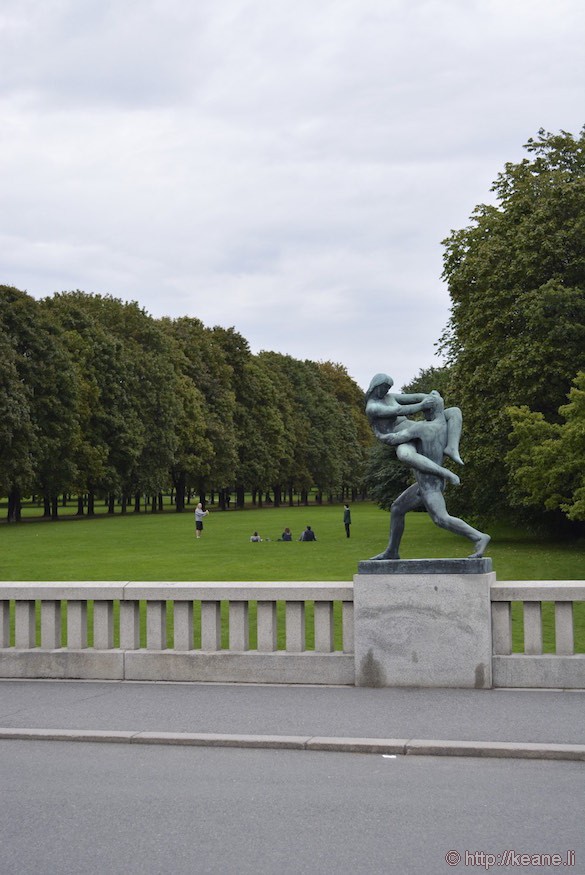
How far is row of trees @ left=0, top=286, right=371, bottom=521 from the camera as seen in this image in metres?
64.4

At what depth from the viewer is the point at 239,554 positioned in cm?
3838

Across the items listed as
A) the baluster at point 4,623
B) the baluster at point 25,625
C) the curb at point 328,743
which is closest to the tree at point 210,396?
the baluster at point 4,623

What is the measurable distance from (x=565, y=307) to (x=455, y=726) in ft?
106

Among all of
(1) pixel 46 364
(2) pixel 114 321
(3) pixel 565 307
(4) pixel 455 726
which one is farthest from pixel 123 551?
(2) pixel 114 321

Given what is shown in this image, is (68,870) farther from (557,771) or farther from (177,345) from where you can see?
(177,345)

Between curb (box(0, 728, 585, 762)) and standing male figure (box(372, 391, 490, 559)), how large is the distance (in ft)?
8.94

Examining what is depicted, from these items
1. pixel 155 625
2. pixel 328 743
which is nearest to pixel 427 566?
pixel 328 743

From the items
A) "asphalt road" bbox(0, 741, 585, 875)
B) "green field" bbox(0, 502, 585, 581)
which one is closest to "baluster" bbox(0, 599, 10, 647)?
"asphalt road" bbox(0, 741, 585, 875)

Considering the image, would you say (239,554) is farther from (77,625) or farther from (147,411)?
(147,411)

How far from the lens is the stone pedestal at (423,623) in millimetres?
9641

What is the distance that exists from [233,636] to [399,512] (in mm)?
2027

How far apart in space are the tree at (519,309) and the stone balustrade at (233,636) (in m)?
29.8

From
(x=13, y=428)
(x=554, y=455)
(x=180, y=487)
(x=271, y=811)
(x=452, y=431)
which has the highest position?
(x=13, y=428)

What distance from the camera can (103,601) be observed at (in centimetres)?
1038
